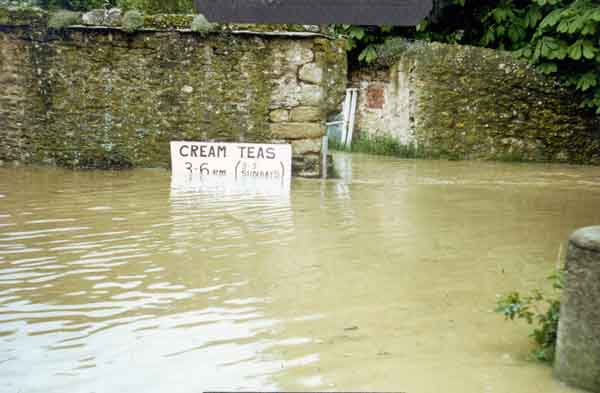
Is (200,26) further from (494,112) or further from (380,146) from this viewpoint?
(494,112)

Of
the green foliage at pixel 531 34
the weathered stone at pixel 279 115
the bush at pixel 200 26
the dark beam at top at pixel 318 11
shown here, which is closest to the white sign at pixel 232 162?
the weathered stone at pixel 279 115

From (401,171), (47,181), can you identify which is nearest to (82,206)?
(47,181)

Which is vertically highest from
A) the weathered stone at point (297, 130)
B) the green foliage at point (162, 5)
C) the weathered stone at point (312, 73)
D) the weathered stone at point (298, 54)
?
the green foliage at point (162, 5)

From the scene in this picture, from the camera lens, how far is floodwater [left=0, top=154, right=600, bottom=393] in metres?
2.39

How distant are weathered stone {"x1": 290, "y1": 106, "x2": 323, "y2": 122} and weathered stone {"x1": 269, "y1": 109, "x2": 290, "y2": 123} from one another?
2.4 inches

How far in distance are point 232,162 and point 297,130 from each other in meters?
0.87

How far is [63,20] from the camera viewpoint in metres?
7.82

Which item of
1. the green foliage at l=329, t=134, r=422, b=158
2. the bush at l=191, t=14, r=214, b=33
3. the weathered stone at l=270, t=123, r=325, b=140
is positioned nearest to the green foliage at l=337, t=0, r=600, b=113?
the green foliage at l=329, t=134, r=422, b=158

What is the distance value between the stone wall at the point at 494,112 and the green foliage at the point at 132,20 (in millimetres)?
5702

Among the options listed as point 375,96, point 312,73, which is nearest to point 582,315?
point 312,73

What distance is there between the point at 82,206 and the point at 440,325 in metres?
3.79

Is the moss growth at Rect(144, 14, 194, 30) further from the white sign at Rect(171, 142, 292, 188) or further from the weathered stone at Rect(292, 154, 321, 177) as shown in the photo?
the weathered stone at Rect(292, 154, 321, 177)

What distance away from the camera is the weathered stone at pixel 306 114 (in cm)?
784

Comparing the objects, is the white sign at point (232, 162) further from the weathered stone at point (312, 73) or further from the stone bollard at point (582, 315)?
the stone bollard at point (582, 315)
